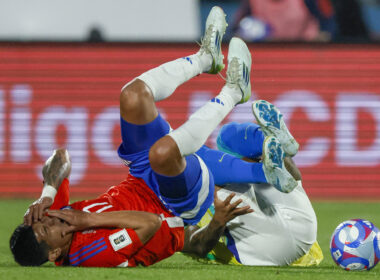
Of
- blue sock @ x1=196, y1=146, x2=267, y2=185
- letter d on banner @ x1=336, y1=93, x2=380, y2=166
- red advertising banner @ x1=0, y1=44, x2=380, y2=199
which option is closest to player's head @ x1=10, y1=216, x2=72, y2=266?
blue sock @ x1=196, y1=146, x2=267, y2=185

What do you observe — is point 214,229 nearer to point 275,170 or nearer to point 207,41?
point 275,170

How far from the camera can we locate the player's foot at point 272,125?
598 centimetres

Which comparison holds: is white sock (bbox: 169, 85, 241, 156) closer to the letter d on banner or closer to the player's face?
the player's face

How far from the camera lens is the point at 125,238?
5.06 m

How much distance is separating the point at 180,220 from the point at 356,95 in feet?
20.2

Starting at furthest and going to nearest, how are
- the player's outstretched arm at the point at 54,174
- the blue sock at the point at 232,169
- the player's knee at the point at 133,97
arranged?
the blue sock at the point at 232,169 < the player's outstretched arm at the point at 54,174 < the player's knee at the point at 133,97

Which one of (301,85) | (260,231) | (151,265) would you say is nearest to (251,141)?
(260,231)

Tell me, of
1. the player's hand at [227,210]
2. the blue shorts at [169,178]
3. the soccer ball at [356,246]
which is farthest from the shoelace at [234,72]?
the soccer ball at [356,246]

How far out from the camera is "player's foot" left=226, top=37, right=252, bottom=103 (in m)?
5.86

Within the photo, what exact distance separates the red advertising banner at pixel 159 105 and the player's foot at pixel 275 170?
17.1 ft

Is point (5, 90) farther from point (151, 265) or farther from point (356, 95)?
point (151, 265)

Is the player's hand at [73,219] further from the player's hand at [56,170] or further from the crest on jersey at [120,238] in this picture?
the player's hand at [56,170]

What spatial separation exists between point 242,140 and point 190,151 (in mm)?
1123

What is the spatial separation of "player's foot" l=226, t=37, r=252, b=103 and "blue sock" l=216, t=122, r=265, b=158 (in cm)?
29
